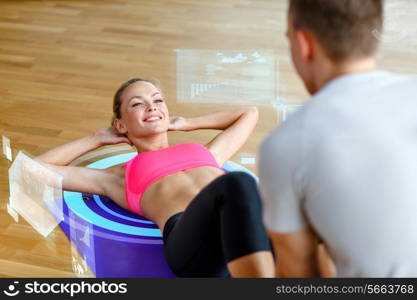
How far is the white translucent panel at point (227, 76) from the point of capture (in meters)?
3.07

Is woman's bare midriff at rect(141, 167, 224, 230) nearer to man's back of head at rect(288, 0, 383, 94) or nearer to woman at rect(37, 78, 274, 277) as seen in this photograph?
woman at rect(37, 78, 274, 277)

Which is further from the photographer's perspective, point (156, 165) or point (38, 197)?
point (38, 197)

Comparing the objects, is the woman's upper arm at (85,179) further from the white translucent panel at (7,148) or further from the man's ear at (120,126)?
the white translucent panel at (7,148)

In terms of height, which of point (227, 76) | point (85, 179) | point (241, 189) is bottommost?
point (227, 76)

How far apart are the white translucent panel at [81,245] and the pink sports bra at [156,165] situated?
14cm

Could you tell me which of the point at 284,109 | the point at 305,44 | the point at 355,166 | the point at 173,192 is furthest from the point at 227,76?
the point at 355,166

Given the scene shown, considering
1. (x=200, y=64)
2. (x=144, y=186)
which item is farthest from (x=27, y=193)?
(x=200, y=64)

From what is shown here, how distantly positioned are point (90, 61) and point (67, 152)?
3.82ft

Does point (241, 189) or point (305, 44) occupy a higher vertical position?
point (305, 44)

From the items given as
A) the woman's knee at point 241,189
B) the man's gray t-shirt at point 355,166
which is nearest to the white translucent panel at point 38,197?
the woman's knee at point 241,189

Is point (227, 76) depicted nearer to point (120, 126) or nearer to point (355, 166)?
point (120, 126)

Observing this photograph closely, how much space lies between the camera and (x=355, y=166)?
1156 mm

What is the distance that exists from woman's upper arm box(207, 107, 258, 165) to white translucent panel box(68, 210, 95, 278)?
45 cm

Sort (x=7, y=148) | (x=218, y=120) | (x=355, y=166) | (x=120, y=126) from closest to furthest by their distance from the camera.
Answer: (x=355, y=166), (x=120, y=126), (x=218, y=120), (x=7, y=148)
